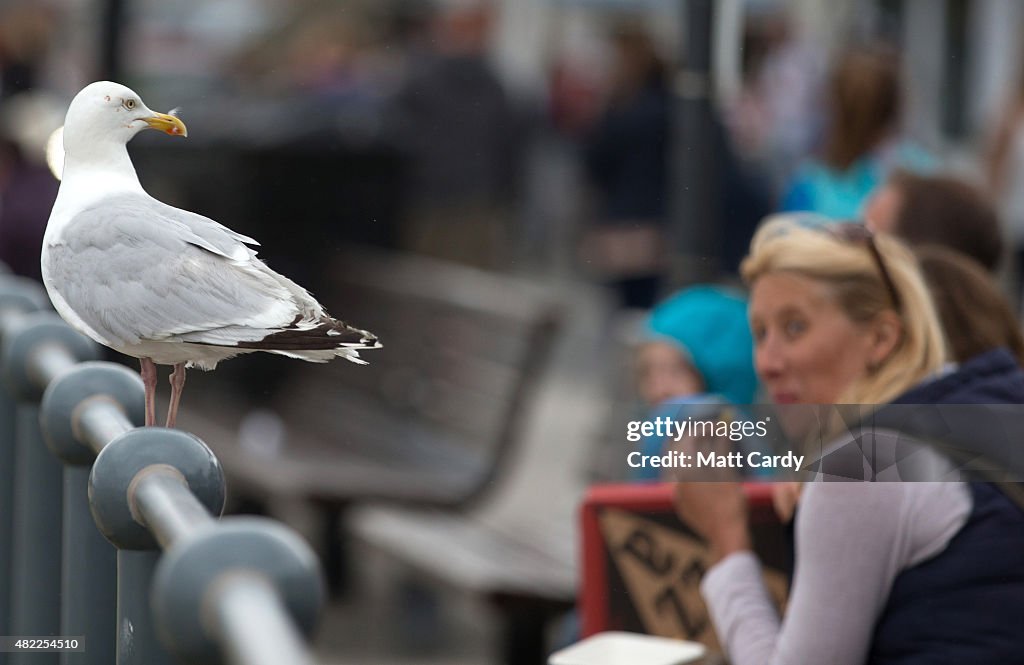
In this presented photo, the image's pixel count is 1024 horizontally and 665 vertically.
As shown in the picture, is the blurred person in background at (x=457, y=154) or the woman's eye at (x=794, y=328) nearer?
the woman's eye at (x=794, y=328)

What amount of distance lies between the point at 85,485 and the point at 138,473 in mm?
394

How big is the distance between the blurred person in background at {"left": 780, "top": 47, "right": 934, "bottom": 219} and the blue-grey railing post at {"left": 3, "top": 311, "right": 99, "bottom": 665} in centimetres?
223

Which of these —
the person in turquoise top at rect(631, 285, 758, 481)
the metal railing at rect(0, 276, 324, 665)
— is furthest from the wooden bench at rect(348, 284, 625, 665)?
the metal railing at rect(0, 276, 324, 665)

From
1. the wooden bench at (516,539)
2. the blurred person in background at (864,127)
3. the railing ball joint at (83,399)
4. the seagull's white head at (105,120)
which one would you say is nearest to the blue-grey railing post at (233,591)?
the seagull's white head at (105,120)

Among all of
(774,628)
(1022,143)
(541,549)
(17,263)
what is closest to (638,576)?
(774,628)

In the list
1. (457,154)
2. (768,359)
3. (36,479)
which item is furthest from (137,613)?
(457,154)

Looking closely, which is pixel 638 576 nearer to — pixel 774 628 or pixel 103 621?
pixel 774 628

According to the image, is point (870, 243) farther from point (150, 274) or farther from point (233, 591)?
point (233, 591)

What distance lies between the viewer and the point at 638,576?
2176mm

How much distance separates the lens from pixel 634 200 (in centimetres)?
400

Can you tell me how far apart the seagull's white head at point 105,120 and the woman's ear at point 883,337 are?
1012 mm

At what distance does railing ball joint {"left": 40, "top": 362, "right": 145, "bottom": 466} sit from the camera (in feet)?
5.29

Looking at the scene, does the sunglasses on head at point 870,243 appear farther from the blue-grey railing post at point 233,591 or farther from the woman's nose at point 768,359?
the blue-grey railing post at point 233,591

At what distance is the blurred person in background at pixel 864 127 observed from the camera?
400cm
